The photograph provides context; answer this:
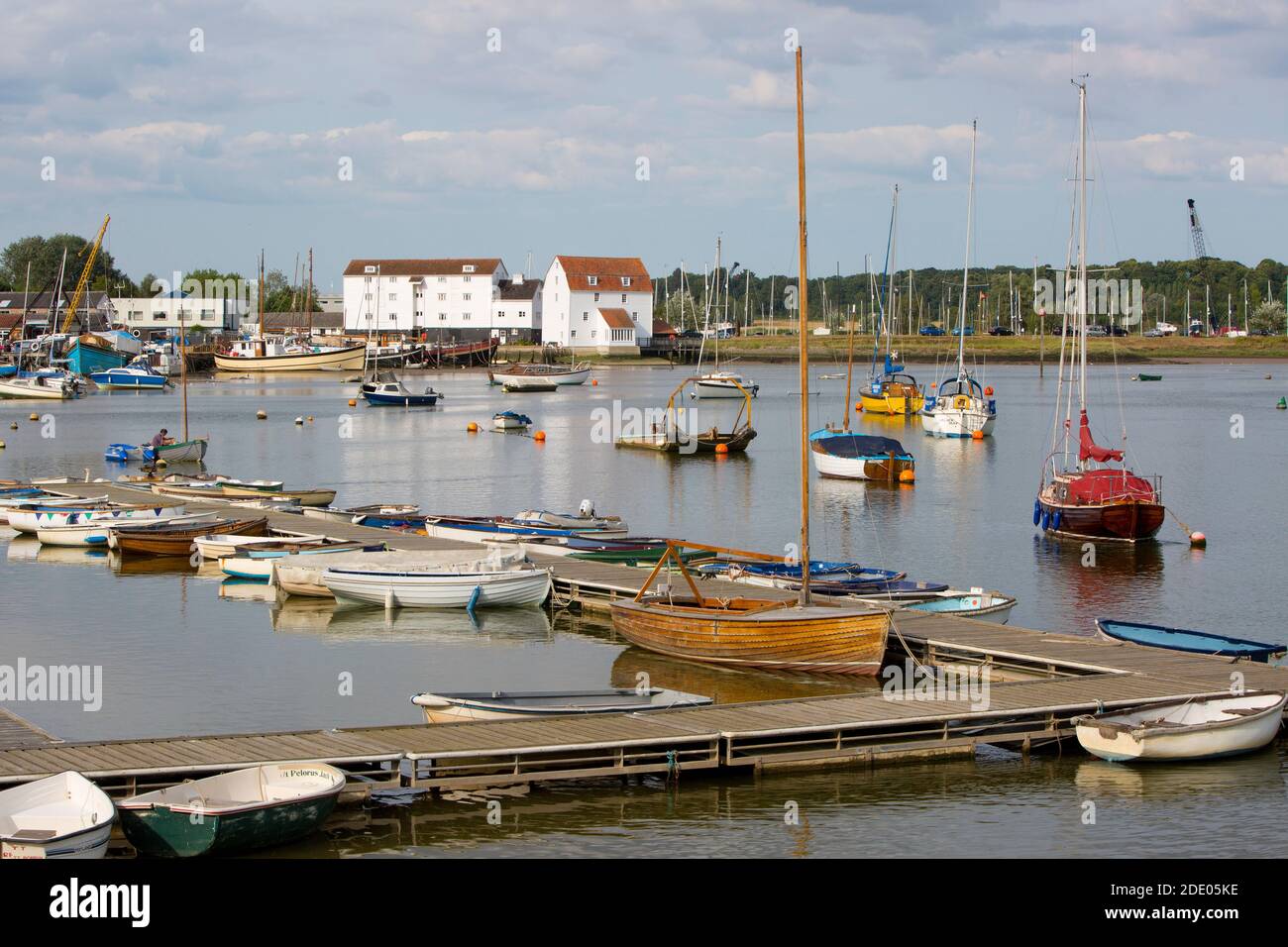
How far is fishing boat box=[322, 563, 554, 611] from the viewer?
3159 cm

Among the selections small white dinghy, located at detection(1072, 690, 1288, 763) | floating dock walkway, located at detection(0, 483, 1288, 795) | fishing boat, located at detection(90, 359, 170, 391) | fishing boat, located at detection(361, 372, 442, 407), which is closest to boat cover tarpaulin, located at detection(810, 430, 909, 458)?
floating dock walkway, located at detection(0, 483, 1288, 795)

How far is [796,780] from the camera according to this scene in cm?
1994

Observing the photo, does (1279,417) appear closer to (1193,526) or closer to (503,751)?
(1193,526)

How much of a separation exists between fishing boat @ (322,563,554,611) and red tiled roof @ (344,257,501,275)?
491ft

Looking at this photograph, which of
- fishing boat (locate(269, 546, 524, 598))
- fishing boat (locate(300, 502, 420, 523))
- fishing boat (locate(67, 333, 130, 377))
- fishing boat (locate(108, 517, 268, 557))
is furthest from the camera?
fishing boat (locate(67, 333, 130, 377))

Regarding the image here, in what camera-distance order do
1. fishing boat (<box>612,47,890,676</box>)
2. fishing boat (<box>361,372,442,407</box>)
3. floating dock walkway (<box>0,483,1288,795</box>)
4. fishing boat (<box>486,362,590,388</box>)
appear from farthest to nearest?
fishing boat (<box>486,362,590,388</box>), fishing boat (<box>361,372,442,407</box>), fishing boat (<box>612,47,890,676</box>), floating dock walkway (<box>0,483,1288,795</box>)

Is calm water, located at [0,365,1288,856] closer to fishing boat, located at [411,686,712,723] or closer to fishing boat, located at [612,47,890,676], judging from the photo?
fishing boat, located at [612,47,890,676]

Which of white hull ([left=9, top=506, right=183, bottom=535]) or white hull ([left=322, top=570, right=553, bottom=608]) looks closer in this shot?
white hull ([left=322, top=570, right=553, bottom=608])

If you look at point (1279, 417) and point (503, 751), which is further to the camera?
point (1279, 417)

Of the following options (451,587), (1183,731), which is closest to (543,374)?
(451,587)

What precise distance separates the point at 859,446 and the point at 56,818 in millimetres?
49717
